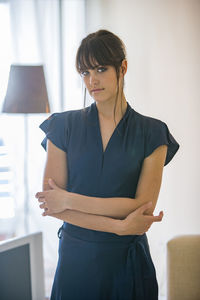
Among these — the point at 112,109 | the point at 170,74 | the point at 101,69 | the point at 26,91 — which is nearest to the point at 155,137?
the point at 112,109

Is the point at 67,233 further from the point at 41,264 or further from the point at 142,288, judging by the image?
the point at 142,288

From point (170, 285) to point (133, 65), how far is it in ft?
4.55

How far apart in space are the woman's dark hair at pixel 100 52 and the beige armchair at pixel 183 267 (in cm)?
73

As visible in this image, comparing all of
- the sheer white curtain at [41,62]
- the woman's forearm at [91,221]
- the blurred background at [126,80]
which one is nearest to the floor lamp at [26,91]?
the blurred background at [126,80]

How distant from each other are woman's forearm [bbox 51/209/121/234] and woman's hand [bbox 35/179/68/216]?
3cm

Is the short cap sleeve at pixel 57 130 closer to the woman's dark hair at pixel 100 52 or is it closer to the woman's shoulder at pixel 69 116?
the woman's shoulder at pixel 69 116

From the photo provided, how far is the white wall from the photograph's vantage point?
223 cm

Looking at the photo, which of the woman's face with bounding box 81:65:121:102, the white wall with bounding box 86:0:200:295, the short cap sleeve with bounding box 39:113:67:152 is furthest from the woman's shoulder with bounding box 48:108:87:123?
the white wall with bounding box 86:0:200:295

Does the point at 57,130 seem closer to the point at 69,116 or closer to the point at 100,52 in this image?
the point at 69,116

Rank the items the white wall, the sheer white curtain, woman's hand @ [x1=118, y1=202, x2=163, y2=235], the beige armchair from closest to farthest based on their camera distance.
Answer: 1. woman's hand @ [x1=118, y1=202, x2=163, y2=235]
2. the beige armchair
3. the white wall
4. the sheer white curtain

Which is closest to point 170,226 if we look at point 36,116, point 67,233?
point 36,116

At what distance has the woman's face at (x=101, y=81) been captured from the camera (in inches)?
43.4

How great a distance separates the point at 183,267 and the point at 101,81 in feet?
2.66

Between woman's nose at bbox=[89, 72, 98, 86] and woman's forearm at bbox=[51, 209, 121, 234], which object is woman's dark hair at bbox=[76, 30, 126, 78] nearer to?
woman's nose at bbox=[89, 72, 98, 86]
